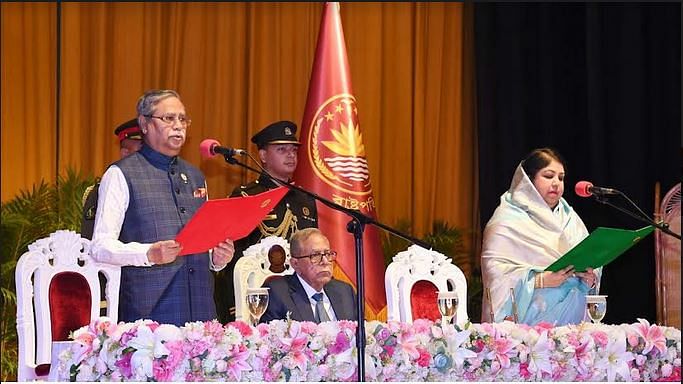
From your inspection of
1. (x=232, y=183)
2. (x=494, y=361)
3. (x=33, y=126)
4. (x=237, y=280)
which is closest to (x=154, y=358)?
(x=494, y=361)

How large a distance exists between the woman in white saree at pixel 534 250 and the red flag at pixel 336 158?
1.22 metres

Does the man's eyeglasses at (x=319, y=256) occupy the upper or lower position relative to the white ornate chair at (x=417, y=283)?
upper

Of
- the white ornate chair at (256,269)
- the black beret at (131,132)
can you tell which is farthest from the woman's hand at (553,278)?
the black beret at (131,132)

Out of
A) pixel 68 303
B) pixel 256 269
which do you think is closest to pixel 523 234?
pixel 256 269

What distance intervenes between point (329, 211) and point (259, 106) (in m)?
1.39

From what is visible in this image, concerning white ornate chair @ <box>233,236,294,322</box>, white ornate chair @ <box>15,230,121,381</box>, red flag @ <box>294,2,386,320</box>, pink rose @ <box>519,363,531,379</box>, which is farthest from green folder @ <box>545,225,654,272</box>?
red flag @ <box>294,2,386,320</box>

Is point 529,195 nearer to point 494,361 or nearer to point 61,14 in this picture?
point 494,361

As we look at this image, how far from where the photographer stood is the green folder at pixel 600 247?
3.13m

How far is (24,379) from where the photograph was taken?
3148 millimetres

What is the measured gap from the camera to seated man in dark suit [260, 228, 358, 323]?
356cm

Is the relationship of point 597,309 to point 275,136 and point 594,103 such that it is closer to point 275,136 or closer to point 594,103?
point 275,136

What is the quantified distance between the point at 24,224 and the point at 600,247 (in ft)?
11.2

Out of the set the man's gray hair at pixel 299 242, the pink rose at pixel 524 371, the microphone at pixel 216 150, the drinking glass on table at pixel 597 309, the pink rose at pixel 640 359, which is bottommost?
the pink rose at pixel 524 371

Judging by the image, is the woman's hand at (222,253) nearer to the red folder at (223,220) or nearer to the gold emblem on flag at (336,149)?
the red folder at (223,220)
